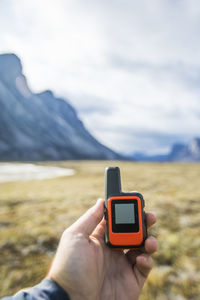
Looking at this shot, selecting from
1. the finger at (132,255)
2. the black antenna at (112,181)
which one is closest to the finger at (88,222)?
the black antenna at (112,181)

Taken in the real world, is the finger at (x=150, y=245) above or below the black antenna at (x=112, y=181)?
below

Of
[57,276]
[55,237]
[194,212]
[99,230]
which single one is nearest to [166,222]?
[194,212]

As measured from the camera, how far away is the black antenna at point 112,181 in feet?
15.0

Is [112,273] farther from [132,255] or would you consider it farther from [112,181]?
[112,181]

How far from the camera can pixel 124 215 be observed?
4.41 metres

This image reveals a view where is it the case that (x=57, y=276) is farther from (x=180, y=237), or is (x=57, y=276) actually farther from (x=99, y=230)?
(x=180, y=237)

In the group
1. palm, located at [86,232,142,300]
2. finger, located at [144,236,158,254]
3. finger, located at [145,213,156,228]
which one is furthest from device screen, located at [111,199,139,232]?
palm, located at [86,232,142,300]

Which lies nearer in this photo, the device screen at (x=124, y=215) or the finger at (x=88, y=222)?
the finger at (x=88, y=222)

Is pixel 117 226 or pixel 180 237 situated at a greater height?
Result: pixel 117 226

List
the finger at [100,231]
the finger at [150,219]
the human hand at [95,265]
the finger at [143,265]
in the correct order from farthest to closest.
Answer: the finger at [100,231] < the finger at [150,219] < the finger at [143,265] < the human hand at [95,265]

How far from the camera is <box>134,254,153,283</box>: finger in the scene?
3.94 meters

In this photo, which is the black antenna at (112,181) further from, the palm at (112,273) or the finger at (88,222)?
the palm at (112,273)

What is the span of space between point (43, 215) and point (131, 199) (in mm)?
11582

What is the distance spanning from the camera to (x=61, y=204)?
58.4 ft
